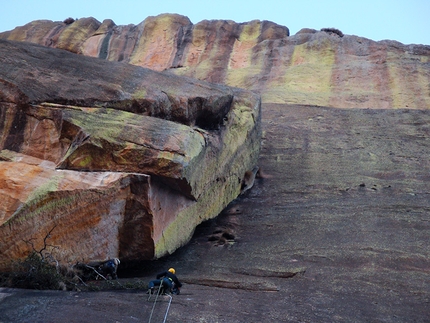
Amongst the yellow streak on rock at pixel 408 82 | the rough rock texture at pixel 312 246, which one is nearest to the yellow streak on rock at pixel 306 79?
the yellow streak on rock at pixel 408 82

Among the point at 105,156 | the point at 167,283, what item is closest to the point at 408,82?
the point at 105,156

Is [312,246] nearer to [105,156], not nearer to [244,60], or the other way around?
[105,156]

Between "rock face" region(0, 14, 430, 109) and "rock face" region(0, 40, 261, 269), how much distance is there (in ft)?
28.7

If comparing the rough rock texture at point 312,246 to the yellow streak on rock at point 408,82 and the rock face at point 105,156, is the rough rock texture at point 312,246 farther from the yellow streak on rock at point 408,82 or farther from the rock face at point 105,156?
the yellow streak on rock at point 408,82

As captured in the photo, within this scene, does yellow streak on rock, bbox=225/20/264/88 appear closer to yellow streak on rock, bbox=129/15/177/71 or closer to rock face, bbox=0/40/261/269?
yellow streak on rock, bbox=129/15/177/71

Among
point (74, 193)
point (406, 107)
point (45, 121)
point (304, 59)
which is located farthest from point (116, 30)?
point (74, 193)

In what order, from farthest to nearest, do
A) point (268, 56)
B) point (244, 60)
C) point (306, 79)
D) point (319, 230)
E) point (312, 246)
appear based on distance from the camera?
1. point (244, 60)
2. point (268, 56)
3. point (306, 79)
4. point (319, 230)
5. point (312, 246)

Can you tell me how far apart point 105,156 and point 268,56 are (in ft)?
51.7

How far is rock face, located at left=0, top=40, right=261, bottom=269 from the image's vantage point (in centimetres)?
965

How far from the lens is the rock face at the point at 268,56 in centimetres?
2195

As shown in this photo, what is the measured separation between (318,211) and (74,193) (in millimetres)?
5782

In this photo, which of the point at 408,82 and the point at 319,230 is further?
the point at 408,82

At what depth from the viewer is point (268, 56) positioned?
2517 cm

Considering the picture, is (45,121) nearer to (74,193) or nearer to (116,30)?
(74,193)
